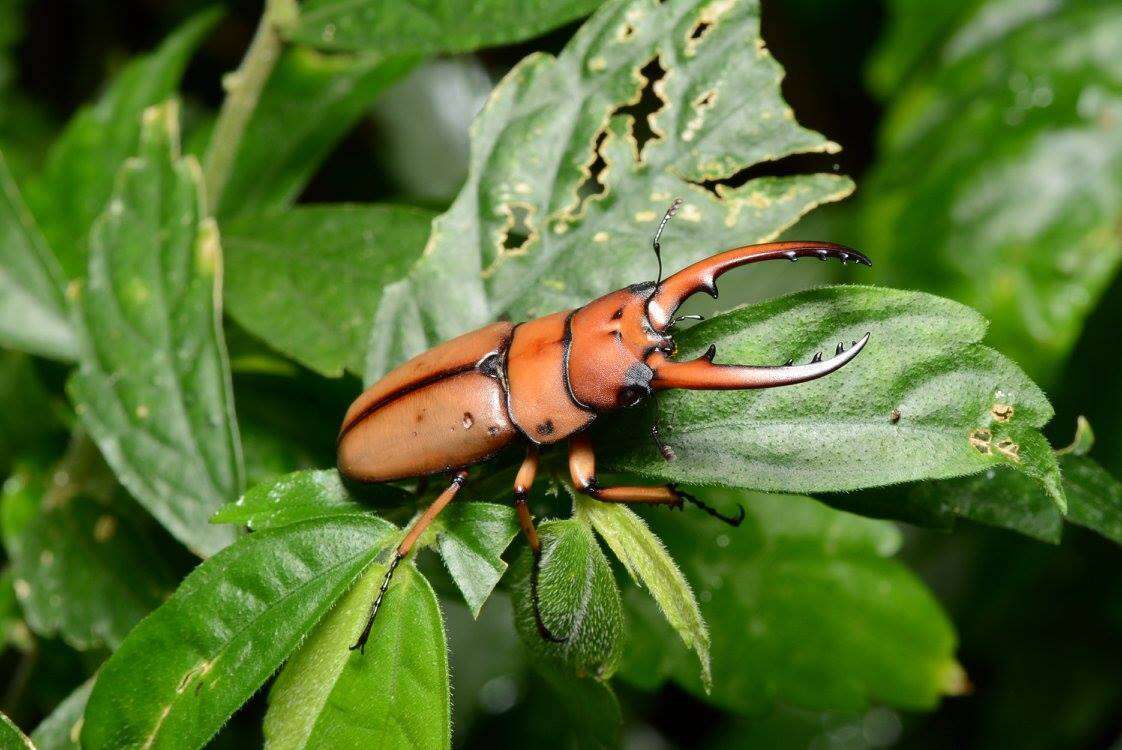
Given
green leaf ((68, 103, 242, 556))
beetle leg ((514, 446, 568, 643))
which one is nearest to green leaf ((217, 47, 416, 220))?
green leaf ((68, 103, 242, 556))

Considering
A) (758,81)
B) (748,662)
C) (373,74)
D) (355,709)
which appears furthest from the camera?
(373,74)

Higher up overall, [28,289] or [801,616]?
[28,289]

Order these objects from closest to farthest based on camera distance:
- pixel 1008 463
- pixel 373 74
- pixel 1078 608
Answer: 1. pixel 1008 463
2. pixel 373 74
3. pixel 1078 608

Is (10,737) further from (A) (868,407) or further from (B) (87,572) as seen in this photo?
(A) (868,407)

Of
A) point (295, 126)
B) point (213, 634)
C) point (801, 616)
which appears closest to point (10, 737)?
point (213, 634)

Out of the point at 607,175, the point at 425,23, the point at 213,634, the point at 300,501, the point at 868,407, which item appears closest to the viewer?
the point at 868,407

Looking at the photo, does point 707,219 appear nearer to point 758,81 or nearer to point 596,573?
point 758,81

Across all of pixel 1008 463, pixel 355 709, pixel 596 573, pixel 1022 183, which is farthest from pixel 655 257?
pixel 1022 183
